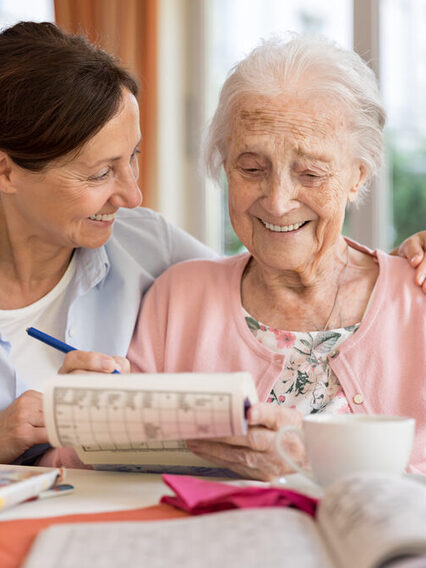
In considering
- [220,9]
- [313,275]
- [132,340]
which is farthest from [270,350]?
[220,9]

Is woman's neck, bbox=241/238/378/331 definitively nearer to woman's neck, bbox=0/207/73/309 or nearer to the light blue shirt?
the light blue shirt

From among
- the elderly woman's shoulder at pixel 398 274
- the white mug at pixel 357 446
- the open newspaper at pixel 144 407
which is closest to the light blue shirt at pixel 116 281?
the elderly woman's shoulder at pixel 398 274

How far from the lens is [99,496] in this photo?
3.27 ft

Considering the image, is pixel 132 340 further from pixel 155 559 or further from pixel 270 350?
pixel 155 559

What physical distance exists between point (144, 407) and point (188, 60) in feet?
11.2

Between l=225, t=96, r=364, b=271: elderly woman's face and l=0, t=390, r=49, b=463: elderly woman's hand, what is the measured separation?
538 mm

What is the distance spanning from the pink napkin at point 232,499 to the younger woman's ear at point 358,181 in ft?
2.64

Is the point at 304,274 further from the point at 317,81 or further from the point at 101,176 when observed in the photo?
the point at 101,176

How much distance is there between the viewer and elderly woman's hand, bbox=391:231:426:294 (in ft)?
4.76

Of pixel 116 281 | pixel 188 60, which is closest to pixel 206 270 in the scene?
pixel 116 281

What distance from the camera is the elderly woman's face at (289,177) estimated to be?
1.42m

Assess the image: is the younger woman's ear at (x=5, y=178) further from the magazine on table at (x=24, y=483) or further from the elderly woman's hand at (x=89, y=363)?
the magazine on table at (x=24, y=483)


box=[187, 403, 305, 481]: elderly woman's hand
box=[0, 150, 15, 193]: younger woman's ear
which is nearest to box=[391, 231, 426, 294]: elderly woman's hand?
box=[187, 403, 305, 481]: elderly woman's hand

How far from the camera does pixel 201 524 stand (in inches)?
30.7
